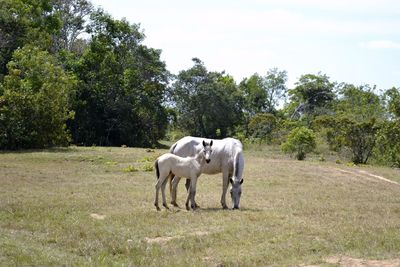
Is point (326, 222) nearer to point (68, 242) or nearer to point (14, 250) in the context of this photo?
point (68, 242)

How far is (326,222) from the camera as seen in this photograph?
13.1 metres

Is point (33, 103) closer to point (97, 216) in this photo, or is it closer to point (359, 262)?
point (97, 216)

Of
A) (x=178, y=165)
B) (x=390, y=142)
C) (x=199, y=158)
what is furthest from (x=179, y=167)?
(x=390, y=142)

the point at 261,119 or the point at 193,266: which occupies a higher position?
the point at 261,119

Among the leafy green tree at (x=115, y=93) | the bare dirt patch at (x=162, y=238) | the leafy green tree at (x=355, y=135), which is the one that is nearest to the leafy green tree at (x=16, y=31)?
the leafy green tree at (x=115, y=93)

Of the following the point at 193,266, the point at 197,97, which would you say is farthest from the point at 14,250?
the point at 197,97

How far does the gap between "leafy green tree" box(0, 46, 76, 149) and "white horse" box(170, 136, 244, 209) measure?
664 inches

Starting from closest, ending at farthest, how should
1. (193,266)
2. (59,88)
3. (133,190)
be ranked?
1. (193,266)
2. (133,190)
3. (59,88)

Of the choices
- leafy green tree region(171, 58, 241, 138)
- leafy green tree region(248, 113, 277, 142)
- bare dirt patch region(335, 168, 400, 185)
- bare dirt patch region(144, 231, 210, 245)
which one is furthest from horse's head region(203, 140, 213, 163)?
leafy green tree region(171, 58, 241, 138)

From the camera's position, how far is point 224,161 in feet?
51.4

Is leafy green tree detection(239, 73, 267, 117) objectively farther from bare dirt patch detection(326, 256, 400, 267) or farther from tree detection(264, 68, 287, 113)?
bare dirt patch detection(326, 256, 400, 267)

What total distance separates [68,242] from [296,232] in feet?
15.0

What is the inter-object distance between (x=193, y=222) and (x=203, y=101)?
122ft

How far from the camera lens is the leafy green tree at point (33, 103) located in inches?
1194
